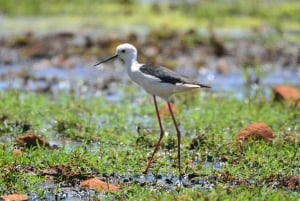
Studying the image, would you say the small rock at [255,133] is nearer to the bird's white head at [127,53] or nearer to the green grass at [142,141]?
the green grass at [142,141]

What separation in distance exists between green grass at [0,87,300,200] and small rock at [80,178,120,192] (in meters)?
0.08

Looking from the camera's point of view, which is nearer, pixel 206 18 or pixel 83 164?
pixel 83 164

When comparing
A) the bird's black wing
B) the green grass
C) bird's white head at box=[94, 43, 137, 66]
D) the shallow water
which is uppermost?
Result: bird's white head at box=[94, 43, 137, 66]

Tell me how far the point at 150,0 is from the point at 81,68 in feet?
24.6

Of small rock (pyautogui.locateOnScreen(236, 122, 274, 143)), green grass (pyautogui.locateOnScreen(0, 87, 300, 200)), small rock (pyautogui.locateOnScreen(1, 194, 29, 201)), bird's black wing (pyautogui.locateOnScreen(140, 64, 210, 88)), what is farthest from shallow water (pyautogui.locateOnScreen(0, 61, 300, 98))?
small rock (pyautogui.locateOnScreen(1, 194, 29, 201))

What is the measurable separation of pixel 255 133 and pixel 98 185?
218cm

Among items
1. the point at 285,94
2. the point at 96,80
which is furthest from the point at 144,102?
the point at 96,80

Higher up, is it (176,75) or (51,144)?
(176,75)

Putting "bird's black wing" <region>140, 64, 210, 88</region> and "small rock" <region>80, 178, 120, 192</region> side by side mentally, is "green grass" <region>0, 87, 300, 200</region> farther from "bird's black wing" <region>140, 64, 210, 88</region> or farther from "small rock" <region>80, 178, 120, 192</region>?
"bird's black wing" <region>140, 64, 210, 88</region>

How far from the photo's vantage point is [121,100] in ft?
37.7

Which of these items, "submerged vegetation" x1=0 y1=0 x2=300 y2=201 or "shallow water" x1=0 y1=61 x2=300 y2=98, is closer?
"submerged vegetation" x1=0 y1=0 x2=300 y2=201

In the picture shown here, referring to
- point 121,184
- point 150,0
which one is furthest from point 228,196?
point 150,0

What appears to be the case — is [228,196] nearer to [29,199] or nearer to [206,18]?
[29,199]

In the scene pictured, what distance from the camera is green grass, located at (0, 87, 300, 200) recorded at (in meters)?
6.82
